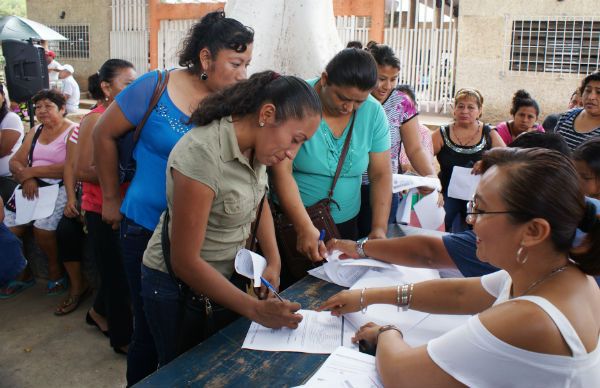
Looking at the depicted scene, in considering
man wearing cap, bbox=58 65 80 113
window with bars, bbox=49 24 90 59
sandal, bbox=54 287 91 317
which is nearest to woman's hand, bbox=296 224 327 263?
sandal, bbox=54 287 91 317

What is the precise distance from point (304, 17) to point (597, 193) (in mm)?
2385

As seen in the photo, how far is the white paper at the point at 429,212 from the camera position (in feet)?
9.21

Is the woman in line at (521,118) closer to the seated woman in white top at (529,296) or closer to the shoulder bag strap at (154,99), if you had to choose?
the shoulder bag strap at (154,99)

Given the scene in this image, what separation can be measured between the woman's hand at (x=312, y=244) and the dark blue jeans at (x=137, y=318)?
1.81 feet

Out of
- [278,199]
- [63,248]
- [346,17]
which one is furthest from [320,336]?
[346,17]

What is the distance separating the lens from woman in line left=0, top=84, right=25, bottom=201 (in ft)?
13.3

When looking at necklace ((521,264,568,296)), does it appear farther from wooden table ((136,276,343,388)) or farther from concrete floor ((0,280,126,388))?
concrete floor ((0,280,126,388))


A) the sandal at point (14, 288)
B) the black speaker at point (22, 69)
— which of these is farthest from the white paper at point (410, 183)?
the black speaker at point (22, 69)

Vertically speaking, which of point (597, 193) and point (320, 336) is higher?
point (597, 193)

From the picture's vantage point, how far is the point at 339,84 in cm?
218

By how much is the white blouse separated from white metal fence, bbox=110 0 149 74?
1349 cm

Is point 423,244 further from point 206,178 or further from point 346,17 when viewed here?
point 346,17

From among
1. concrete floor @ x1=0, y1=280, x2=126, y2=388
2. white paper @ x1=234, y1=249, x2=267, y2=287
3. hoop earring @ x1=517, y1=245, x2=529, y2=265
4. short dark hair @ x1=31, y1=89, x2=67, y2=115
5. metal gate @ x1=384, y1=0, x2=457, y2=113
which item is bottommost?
concrete floor @ x1=0, y1=280, x2=126, y2=388

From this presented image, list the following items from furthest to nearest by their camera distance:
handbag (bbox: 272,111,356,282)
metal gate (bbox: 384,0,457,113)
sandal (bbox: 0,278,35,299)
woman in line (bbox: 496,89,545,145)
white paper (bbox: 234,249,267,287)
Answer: metal gate (bbox: 384,0,457,113) < woman in line (bbox: 496,89,545,145) < sandal (bbox: 0,278,35,299) < handbag (bbox: 272,111,356,282) < white paper (bbox: 234,249,267,287)
